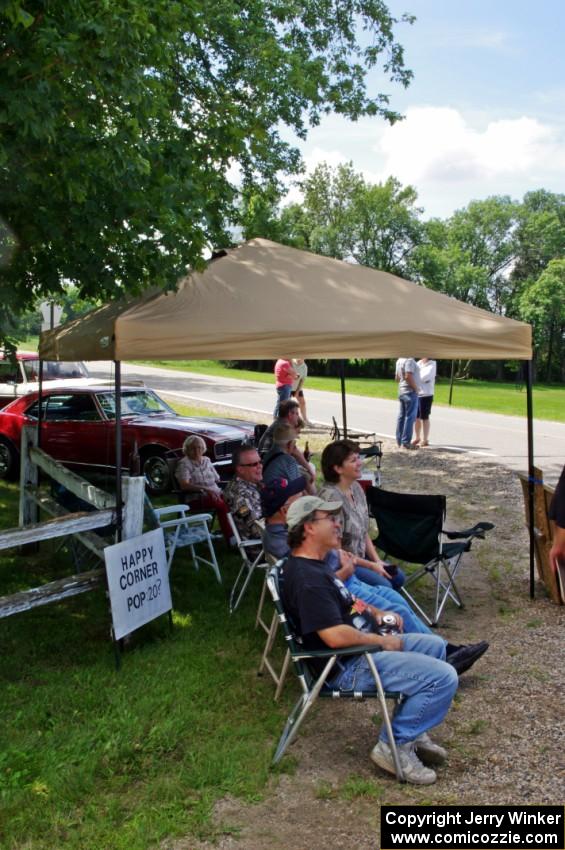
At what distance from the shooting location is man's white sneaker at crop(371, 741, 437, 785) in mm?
3568

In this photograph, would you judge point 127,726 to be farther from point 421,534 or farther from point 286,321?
point 286,321

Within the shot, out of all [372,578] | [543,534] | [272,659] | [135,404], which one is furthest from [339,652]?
[135,404]

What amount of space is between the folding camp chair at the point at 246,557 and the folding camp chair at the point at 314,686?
177 cm

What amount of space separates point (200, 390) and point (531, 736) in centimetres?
2297

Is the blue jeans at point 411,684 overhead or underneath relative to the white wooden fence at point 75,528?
underneath

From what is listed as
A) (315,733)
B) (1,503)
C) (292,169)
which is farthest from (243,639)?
(292,169)

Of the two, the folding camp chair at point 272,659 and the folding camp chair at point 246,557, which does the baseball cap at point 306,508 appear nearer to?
the folding camp chair at point 272,659

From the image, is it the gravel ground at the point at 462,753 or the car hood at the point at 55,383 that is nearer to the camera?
the gravel ground at the point at 462,753

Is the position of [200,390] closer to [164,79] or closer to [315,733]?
[164,79]

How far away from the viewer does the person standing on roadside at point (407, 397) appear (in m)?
13.3

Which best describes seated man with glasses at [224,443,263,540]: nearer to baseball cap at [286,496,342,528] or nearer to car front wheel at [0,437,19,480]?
baseball cap at [286,496,342,528]

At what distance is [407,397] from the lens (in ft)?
44.5

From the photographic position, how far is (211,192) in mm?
7230

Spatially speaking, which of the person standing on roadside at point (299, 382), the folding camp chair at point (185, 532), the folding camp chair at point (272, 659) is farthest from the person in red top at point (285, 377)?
the folding camp chair at point (272, 659)
